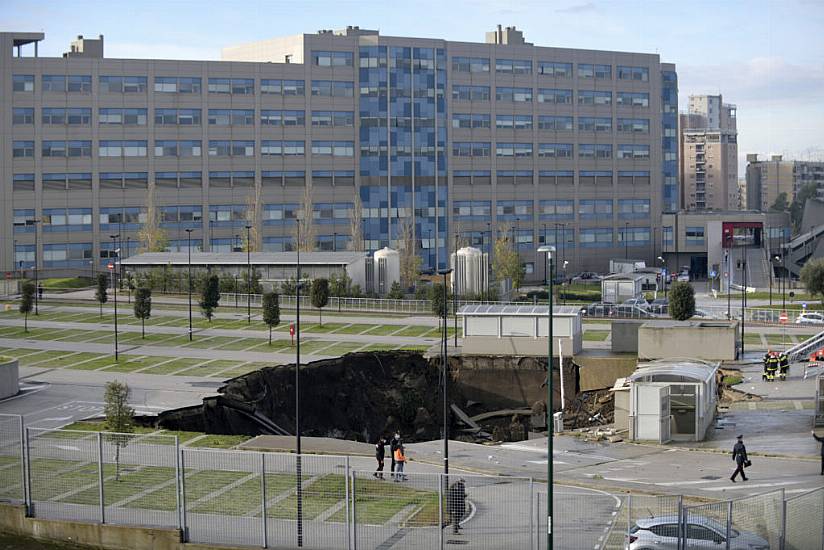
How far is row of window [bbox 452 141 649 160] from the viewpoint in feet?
412

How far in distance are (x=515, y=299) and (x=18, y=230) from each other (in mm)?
50568

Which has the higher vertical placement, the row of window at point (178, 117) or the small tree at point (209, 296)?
the row of window at point (178, 117)

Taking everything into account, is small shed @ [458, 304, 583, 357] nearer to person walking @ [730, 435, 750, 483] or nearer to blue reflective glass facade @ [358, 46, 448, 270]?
person walking @ [730, 435, 750, 483]

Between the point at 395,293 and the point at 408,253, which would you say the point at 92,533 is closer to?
the point at 395,293

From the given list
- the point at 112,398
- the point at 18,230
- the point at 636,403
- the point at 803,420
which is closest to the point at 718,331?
the point at 803,420

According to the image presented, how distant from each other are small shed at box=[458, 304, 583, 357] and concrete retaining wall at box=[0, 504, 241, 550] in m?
36.5

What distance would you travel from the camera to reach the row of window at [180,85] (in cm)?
11350

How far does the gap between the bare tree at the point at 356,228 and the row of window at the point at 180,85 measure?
11.8m

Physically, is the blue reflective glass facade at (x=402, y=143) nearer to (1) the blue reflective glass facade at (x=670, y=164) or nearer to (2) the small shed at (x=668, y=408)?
(1) the blue reflective glass facade at (x=670, y=164)

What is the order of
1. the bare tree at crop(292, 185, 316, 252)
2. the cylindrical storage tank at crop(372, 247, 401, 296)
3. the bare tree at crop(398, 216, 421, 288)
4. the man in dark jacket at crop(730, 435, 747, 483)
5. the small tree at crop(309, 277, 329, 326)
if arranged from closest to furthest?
the man in dark jacket at crop(730, 435, 747, 483), the small tree at crop(309, 277, 329, 326), the cylindrical storage tank at crop(372, 247, 401, 296), the bare tree at crop(398, 216, 421, 288), the bare tree at crop(292, 185, 316, 252)

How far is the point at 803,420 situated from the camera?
45219 millimetres

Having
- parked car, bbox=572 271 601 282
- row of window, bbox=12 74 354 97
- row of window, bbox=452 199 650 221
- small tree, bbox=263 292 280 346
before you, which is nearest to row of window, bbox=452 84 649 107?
row of window, bbox=452 199 650 221

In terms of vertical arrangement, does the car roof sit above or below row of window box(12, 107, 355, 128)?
below

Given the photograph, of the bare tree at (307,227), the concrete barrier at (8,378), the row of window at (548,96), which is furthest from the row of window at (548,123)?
the concrete barrier at (8,378)
